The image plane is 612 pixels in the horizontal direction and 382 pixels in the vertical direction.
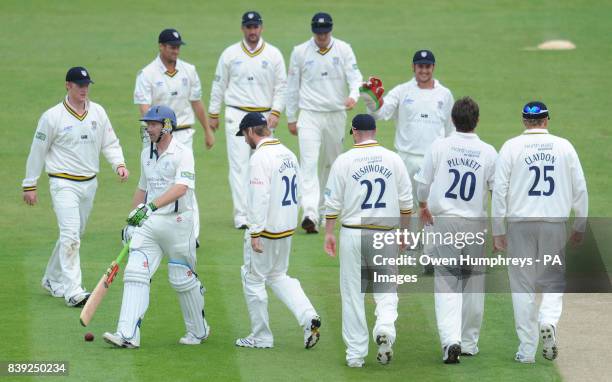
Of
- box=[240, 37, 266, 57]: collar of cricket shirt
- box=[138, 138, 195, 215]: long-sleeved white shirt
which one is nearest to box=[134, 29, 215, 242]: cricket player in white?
box=[240, 37, 266, 57]: collar of cricket shirt

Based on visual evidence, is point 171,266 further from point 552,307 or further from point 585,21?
point 585,21

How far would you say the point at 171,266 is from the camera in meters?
11.0

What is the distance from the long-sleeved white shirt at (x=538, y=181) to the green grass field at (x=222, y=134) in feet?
4.36

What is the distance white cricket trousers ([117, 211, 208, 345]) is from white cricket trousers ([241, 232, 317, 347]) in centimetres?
51

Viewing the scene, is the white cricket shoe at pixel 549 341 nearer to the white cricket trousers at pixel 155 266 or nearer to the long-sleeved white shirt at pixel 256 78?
the white cricket trousers at pixel 155 266

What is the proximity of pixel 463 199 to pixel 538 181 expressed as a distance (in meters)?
0.69

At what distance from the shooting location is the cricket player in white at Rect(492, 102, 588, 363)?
10.5m

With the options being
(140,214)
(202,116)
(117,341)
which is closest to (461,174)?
(140,214)

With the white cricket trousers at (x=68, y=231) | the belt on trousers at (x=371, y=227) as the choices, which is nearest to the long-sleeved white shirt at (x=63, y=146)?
the white cricket trousers at (x=68, y=231)

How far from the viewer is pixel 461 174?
1079 cm

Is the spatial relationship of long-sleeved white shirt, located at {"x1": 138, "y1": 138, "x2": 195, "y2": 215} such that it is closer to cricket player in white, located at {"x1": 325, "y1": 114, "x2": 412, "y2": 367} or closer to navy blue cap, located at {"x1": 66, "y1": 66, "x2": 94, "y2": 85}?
cricket player in white, located at {"x1": 325, "y1": 114, "x2": 412, "y2": 367}

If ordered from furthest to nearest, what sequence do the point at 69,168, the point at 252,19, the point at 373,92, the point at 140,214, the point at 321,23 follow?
the point at 252,19
the point at 321,23
the point at 373,92
the point at 69,168
the point at 140,214

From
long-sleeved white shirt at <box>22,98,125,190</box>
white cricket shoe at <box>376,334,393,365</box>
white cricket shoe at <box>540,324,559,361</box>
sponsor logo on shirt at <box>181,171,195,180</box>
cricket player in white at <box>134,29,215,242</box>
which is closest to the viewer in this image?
white cricket shoe at <box>540,324,559,361</box>

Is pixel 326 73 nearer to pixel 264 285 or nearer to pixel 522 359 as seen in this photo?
pixel 264 285
